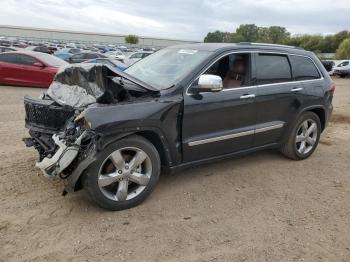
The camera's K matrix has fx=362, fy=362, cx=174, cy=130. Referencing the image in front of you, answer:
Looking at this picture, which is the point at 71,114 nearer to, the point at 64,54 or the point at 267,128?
the point at 267,128

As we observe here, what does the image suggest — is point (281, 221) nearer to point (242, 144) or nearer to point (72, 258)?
point (242, 144)

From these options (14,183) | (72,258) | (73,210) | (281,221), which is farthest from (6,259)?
(281,221)

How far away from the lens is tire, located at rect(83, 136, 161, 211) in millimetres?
3635

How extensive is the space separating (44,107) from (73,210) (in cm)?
123

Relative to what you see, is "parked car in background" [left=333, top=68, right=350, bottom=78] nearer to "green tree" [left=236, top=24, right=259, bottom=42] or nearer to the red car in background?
the red car in background

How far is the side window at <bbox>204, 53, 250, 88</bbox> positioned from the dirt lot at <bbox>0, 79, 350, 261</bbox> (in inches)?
50.3

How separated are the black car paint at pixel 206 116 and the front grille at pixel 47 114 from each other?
0.65 meters

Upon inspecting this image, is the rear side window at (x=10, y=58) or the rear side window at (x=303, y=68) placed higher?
the rear side window at (x=303, y=68)

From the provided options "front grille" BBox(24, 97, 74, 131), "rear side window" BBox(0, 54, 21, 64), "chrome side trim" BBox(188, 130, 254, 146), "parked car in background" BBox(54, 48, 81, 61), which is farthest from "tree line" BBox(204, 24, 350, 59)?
"parked car in background" BBox(54, 48, 81, 61)

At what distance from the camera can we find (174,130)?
13.4 ft

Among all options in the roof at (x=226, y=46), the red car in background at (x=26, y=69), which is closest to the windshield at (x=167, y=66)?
the roof at (x=226, y=46)

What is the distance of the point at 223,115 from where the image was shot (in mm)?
4484

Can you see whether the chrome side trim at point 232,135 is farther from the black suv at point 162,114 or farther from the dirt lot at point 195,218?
the dirt lot at point 195,218

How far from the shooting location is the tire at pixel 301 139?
18.1 ft
